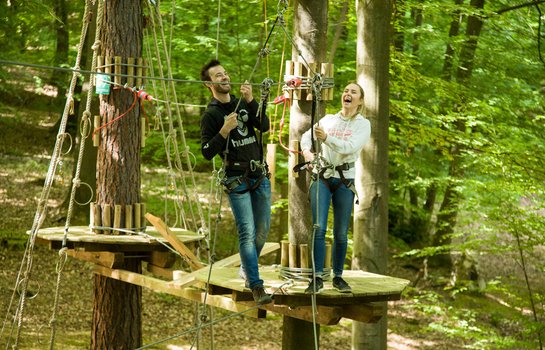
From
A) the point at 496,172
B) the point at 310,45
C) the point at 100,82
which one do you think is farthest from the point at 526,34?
the point at 100,82

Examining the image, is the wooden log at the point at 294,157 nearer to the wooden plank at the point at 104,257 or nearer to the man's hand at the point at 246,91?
the man's hand at the point at 246,91

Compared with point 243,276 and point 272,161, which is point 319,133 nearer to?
point 272,161

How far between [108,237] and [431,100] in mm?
5583

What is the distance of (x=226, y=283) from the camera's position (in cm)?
449

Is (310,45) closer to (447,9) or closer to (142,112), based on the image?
(142,112)

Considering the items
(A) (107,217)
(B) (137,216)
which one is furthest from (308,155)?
(A) (107,217)

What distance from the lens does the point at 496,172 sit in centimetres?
842

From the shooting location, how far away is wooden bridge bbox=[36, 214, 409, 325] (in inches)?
171

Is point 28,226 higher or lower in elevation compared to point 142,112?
lower

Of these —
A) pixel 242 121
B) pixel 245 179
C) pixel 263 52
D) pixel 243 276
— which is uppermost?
pixel 263 52

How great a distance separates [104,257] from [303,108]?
2.06 m

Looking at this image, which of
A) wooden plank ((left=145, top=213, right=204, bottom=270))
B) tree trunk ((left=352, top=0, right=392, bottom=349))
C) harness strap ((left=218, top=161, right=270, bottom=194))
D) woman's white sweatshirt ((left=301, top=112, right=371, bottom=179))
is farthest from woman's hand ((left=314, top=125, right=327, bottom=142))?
tree trunk ((left=352, top=0, right=392, bottom=349))

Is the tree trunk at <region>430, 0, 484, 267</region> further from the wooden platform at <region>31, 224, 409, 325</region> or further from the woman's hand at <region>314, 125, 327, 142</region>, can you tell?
the woman's hand at <region>314, 125, 327, 142</region>

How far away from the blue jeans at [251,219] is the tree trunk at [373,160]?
6.02 ft
